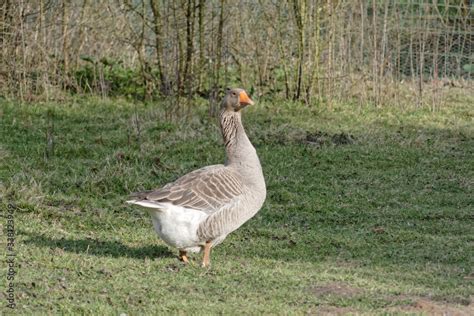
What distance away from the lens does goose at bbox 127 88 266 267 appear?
679 cm

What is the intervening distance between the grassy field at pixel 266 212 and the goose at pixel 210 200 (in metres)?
0.26

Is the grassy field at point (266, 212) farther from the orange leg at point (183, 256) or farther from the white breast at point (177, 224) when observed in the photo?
the white breast at point (177, 224)

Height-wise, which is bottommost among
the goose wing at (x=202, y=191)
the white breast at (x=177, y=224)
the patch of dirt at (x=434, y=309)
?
the patch of dirt at (x=434, y=309)

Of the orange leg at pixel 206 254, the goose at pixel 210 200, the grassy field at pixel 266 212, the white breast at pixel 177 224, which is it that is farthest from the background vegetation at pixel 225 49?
the white breast at pixel 177 224

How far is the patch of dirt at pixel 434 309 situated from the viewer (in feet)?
19.4

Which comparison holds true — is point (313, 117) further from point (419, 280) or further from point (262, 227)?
point (419, 280)

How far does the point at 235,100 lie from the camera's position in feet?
25.4

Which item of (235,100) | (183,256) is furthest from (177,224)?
(235,100)

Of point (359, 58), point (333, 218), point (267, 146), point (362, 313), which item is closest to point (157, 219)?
point (362, 313)

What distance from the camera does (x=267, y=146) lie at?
454 inches

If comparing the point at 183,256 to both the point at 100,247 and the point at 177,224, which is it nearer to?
the point at 177,224

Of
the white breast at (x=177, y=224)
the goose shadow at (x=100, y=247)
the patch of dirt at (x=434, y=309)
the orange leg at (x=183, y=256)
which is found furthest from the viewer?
the goose shadow at (x=100, y=247)

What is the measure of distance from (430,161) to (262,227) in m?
3.26

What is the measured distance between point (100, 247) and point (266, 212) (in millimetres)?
2036
